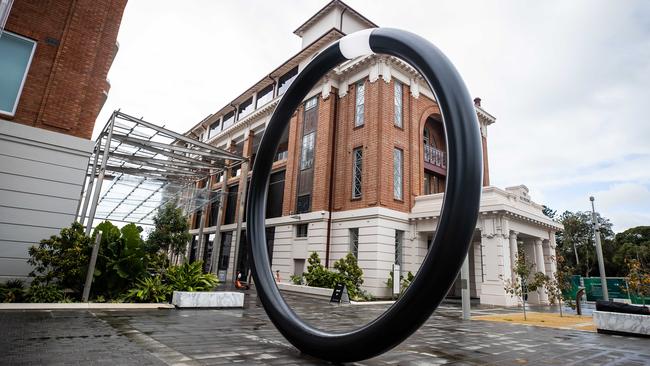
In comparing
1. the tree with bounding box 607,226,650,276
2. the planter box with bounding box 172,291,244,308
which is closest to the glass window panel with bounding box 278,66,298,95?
the planter box with bounding box 172,291,244,308

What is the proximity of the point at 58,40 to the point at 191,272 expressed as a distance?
9.23m

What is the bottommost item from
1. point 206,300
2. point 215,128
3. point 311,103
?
point 206,300

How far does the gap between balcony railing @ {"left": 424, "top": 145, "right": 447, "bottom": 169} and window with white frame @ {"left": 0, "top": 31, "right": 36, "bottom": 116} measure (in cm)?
2251

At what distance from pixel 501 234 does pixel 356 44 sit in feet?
57.0

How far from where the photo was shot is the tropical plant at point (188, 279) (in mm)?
12484

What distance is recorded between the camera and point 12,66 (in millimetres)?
11156

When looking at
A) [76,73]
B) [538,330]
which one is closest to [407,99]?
[538,330]

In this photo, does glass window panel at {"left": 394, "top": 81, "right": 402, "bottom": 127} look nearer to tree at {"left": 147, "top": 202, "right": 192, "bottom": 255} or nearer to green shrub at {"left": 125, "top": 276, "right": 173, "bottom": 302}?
green shrub at {"left": 125, "top": 276, "right": 173, "bottom": 302}

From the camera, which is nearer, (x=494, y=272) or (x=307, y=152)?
(x=494, y=272)

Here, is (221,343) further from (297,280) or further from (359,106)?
(359,106)

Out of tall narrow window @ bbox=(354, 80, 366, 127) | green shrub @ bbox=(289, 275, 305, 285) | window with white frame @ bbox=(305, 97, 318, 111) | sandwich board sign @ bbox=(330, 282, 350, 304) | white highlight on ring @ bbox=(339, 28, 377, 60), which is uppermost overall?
window with white frame @ bbox=(305, 97, 318, 111)

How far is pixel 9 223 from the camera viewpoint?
10.3 m

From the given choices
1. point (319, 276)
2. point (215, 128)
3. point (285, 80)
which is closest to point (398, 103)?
point (285, 80)

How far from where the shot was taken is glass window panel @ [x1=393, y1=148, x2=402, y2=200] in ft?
73.2
